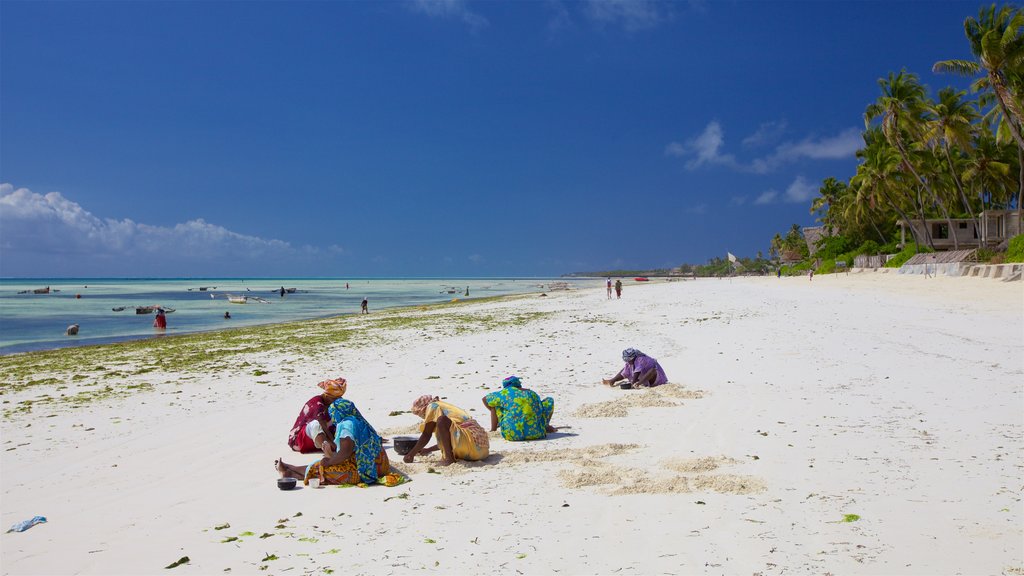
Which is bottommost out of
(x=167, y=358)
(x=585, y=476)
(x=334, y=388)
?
(x=167, y=358)

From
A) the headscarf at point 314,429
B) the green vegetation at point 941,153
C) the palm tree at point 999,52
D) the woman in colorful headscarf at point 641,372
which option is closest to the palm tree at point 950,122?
the green vegetation at point 941,153

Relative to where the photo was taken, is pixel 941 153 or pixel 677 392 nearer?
pixel 677 392

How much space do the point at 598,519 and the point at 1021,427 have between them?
6472mm

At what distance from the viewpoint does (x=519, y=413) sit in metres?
8.46

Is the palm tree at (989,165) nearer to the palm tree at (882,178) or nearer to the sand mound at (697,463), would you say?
the palm tree at (882,178)

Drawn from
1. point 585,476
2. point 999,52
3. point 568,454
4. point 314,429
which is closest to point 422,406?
point 314,429

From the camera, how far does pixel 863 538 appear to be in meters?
4.84

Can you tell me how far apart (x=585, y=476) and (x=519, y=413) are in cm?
202

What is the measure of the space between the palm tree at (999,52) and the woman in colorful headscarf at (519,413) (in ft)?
127

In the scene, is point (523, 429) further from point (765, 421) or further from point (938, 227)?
point (938, 227)

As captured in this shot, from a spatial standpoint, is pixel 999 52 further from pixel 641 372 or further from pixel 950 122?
pixel 641 372

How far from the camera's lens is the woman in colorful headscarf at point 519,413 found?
8.41 m

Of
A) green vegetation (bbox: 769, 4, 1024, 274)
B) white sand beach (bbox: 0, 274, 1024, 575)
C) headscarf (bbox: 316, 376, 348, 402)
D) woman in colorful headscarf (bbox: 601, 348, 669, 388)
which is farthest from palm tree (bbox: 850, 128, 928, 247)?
headscarf (bbox: 316, 376, 348, 402)

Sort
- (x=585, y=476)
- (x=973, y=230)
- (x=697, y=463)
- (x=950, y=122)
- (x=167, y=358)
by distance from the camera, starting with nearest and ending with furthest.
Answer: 1. (x=585, y=476)
2. (x=697, y=463)
3. (x=167, y=358)
4. (x=950, y=122)
5. (x=973, y=230)
